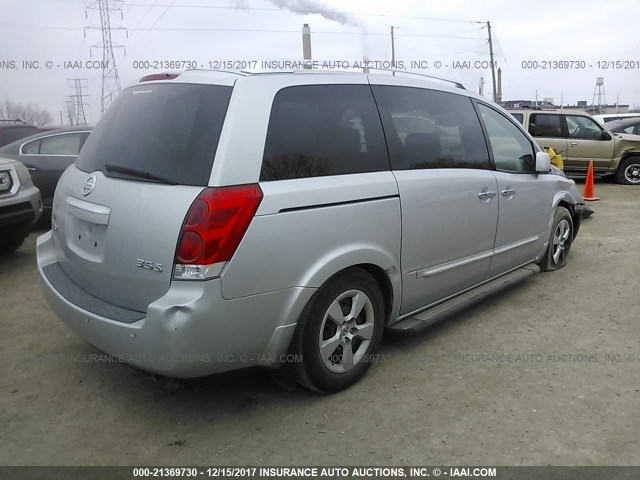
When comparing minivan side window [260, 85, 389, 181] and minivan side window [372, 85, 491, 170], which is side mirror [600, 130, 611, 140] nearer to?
minivan side window [372, 85, 491, 170]

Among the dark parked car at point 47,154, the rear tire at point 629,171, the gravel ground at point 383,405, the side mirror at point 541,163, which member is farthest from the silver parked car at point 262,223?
the rear tire at point 629,171

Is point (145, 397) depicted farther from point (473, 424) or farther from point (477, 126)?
point (477, 126)

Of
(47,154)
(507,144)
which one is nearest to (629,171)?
(507,144)

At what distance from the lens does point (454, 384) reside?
10.0 feet

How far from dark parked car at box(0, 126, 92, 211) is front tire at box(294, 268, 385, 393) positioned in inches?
224

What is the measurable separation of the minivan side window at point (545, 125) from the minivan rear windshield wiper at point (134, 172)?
34.2 feet

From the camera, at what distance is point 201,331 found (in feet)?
7.57

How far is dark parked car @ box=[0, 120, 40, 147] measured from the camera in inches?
330

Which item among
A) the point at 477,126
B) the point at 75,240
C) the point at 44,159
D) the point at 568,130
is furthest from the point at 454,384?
the point at 568,130

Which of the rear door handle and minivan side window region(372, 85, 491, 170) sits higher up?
minivan side window region(372, 85, 491, 170)

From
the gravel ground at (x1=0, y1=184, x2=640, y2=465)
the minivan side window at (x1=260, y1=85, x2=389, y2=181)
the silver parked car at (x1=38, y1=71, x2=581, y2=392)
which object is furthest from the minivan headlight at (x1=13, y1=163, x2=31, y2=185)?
the minivan side window at (x1=260, y1=85, x2=389, y2=181)

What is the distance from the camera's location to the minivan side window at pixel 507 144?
4020mm

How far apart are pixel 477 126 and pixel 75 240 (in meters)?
2.84

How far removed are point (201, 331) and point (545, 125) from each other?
430 inches
